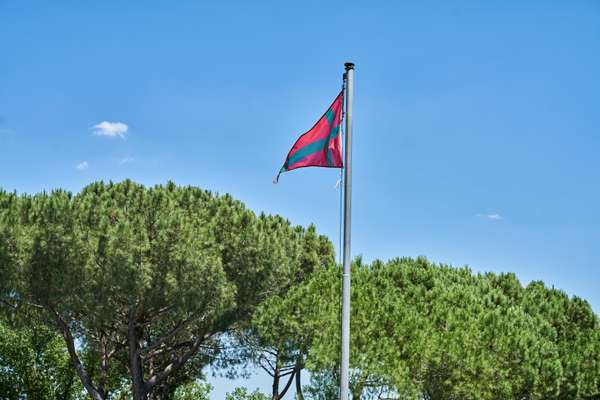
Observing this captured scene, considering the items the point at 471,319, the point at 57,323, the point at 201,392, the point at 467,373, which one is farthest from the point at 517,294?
the point at 57,323

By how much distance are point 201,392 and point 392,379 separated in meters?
12.0

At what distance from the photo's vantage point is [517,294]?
76.6ft

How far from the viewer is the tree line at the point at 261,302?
15.3 metres

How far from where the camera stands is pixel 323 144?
1065 centimetres

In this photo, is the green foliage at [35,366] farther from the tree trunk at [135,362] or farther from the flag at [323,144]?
the flag at [323,144]

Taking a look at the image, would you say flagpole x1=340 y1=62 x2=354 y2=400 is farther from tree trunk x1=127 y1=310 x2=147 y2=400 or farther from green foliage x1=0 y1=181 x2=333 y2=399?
tree trunk x1=127 y1=310 x2=147 y2=400

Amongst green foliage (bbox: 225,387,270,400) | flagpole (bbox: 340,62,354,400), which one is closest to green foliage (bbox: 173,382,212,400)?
green foliage (bbox: 225,387,270,400)

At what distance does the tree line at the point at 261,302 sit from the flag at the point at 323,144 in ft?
19.4

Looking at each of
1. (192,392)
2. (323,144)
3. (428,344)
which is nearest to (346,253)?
(323,144)

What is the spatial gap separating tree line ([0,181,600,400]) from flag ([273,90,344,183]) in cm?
592

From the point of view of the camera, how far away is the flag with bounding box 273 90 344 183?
1063 cm

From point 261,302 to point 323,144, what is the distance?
1064cm

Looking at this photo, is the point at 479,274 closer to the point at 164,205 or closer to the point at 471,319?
the point at 471,319

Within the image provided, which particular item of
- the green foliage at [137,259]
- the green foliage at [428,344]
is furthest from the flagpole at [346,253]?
the green foliage at [137,259]
